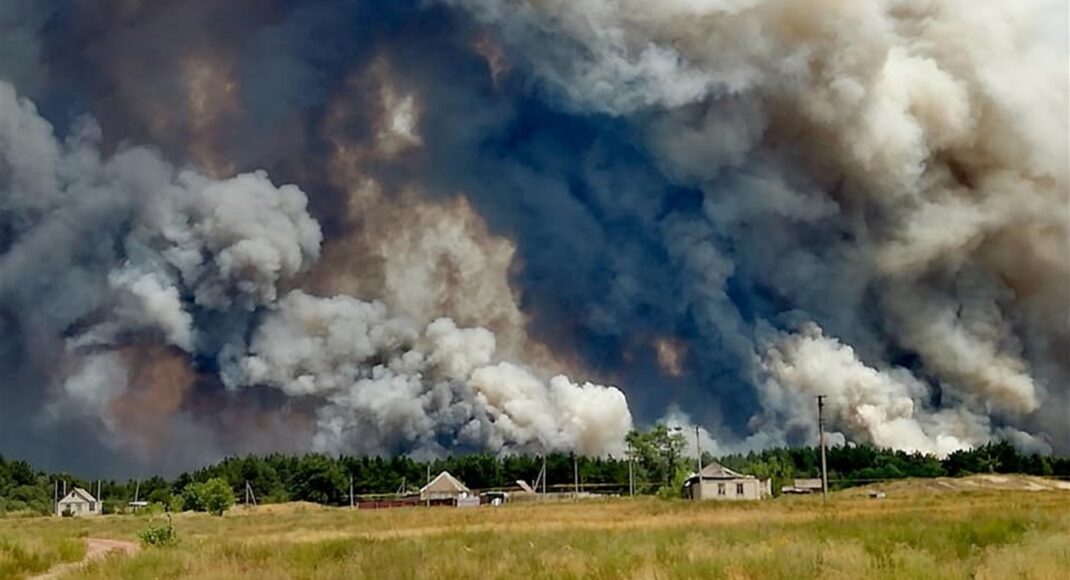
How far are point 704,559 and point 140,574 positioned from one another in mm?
10060

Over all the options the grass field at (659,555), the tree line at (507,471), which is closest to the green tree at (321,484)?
the tree line at (507,471)

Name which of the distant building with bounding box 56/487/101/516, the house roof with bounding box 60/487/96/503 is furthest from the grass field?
the house roof with bounding box 60/487/96/503

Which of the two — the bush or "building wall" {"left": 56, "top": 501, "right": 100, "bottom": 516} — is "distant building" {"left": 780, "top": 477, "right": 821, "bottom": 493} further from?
the bush

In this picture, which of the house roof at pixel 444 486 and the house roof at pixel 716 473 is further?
the house roof at pixel 444 486

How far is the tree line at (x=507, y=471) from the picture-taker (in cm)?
10881

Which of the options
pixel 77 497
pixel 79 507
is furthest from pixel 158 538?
pixel 77 497

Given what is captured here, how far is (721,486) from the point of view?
272 feet

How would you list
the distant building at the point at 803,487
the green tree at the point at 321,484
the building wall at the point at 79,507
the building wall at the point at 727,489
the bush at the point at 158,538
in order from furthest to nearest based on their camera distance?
1. the green tree at the point at 321,484
2. the building wall at the point at 79,507
3. the distant building at the point at 803,487
4. the building wall at the point at 727,489
5. the bush at the point at 158,538

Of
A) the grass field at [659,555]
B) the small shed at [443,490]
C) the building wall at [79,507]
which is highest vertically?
the small shed at [443,490]

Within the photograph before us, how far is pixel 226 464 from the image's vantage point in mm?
136750

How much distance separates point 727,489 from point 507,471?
179 ft

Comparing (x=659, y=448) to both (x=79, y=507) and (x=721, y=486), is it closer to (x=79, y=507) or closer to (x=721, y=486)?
(x=721, y=486)

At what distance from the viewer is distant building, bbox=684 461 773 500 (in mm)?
82125

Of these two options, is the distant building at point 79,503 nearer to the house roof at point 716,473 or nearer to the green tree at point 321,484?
the green tree at point 321,484
